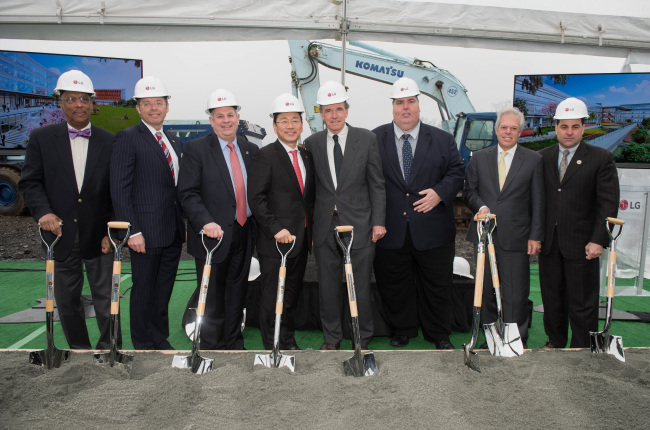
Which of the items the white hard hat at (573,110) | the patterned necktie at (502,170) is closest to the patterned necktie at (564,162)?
the white hard hat at (573,110)

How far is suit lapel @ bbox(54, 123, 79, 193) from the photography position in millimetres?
3021

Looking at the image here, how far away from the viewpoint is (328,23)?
4.52 meters

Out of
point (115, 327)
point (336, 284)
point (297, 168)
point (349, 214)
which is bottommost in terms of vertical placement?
point (115, 327)

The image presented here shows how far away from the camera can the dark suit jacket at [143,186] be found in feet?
9.64

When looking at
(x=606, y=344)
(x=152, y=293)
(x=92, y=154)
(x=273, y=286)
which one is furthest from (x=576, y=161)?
(x=92, y=154)

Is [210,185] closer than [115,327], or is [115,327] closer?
[115,327]

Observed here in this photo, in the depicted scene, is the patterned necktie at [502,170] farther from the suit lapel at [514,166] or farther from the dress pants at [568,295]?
the dress pants at [568,295]

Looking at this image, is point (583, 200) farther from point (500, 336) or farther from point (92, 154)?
point (92, 154)

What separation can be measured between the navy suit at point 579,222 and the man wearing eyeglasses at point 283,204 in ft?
5.37

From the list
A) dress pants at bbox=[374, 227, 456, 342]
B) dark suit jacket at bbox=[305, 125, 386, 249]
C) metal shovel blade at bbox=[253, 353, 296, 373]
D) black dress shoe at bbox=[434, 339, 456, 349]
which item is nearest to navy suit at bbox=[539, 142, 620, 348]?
dress pants at bbox=[374, 227, 456, 342]

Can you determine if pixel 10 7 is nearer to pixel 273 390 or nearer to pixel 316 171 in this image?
pixel 316 171

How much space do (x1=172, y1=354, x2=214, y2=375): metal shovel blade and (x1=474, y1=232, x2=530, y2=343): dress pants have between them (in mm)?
1931

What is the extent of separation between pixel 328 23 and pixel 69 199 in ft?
9.17

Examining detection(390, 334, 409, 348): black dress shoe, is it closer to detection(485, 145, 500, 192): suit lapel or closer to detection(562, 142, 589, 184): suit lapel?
detection(485, 145, 500, 192): suit lapel
